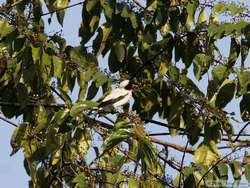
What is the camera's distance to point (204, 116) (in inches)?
128

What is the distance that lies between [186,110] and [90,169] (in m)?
0.59

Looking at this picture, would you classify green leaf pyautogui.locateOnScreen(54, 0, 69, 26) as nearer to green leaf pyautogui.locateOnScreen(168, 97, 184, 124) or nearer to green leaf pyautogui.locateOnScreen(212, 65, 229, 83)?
green leaf pyautogui.locateOnScreen(168, 97, 184, 124)

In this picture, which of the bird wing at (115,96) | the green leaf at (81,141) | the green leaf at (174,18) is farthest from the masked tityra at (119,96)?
the green leaf at (174,18)

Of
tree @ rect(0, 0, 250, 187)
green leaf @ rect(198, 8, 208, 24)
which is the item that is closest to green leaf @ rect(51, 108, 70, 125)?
tree @ rect(0, 0, 250, 187)

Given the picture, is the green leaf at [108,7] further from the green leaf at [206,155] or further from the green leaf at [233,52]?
the green leaf at [206,155]

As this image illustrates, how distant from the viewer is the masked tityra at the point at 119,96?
3195 mm

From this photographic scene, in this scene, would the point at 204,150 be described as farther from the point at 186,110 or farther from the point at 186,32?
the point at 186,32

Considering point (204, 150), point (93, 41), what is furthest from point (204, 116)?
point (93, 41)

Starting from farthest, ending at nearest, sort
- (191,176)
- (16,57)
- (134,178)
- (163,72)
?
(163,72) → (16,57) → (191,176) → (134,178)

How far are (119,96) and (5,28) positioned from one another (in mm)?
529

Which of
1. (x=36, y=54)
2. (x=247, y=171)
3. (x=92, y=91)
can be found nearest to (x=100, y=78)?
(x=92, y=91)

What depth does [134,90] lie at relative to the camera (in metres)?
3.52

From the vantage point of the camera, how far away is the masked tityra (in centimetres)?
320

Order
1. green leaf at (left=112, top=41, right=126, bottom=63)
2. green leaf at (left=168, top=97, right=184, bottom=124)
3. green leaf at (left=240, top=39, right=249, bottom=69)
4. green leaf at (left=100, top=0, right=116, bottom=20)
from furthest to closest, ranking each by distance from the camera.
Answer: green leaf at (left=112, top=41, right=126, bottom=63), green leaf at (left=100, top=0, right=116, bottom=20), green leaf at (left=168, top=97, right=184, bottom=124), green leaf at (left=240, top=39, right=249, bottom=69)
